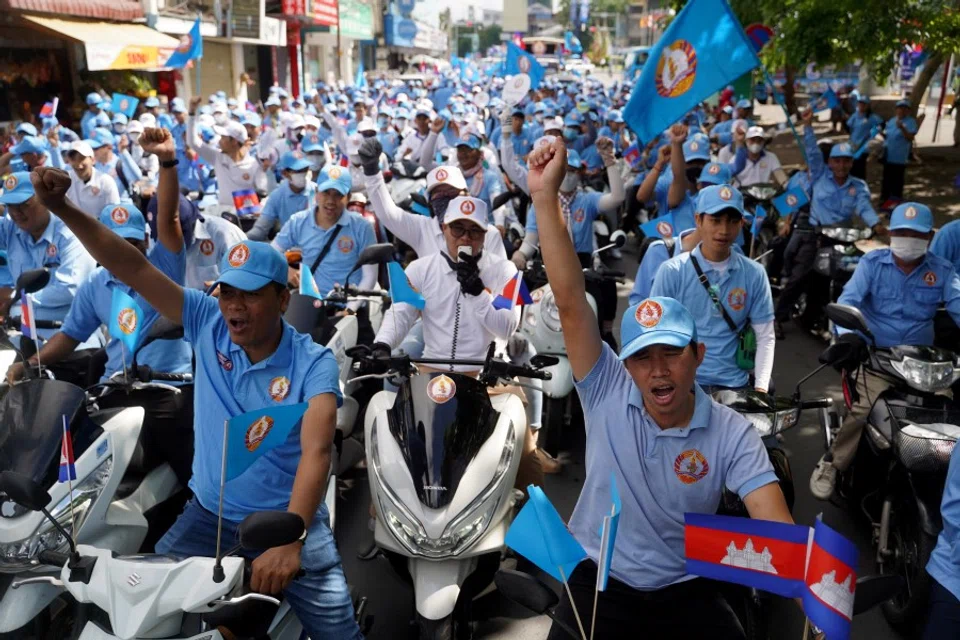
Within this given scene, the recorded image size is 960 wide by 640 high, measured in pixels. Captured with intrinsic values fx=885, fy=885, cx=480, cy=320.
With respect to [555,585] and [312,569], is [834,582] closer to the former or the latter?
[312,569]

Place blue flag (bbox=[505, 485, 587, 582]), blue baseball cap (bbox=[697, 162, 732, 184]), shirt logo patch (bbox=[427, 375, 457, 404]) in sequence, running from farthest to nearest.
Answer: blue baseball cap (bbox=[697, 162, 732, 184])
shirt logo patch (bbox=[427, 375, 457, 404])
blue flag (bbox=[505, 485, 587, 582])

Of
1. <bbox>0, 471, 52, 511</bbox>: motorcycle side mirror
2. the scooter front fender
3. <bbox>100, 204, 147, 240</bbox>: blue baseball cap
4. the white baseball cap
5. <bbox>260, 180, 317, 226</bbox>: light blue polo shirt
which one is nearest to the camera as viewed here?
<bbox>0, 471, 52, 511</bbox>: motorcycle side mirror

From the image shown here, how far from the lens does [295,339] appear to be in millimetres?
3434

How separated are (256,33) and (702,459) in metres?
36.6

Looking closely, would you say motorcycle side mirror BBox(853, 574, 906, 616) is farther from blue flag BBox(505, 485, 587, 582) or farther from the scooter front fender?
the scooter front fender

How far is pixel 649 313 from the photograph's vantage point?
2.88 metres

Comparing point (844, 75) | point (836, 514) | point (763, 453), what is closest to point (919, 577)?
point (836, 514)

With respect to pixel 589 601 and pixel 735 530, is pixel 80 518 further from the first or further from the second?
pixel 735 530

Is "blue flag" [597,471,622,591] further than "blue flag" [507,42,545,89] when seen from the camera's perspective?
No

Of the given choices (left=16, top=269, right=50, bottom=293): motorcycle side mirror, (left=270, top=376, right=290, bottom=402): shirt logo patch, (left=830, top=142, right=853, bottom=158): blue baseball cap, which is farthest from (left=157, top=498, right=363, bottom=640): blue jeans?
(left=830, top=142, right=853, bottom=158): blue baseball cap

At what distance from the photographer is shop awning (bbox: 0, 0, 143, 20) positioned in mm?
19250

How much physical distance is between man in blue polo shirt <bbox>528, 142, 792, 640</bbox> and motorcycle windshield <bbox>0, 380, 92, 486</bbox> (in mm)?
2023


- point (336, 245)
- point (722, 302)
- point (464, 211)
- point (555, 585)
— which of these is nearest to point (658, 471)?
point (555, 585)

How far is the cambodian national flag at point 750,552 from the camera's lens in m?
2.33
